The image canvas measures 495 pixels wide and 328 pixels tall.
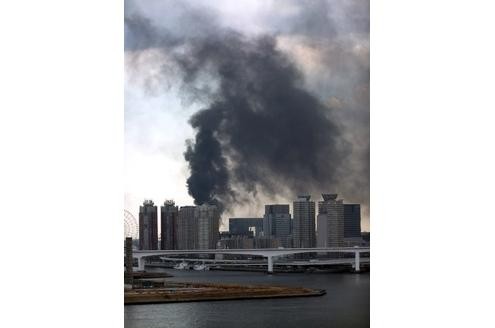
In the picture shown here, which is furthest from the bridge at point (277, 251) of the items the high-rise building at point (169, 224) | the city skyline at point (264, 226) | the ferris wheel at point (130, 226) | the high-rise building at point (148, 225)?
the ferris wheel at point (130, 226)

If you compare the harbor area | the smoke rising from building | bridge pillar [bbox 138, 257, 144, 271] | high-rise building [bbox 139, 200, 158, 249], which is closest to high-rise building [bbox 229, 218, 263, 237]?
the smoke rising from building

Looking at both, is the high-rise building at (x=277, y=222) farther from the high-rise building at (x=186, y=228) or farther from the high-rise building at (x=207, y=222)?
the high-rise building at (x=186, y=228)

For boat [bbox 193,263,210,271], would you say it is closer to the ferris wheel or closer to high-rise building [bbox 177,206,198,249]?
high-rise building [bbox 177,206,198,249]

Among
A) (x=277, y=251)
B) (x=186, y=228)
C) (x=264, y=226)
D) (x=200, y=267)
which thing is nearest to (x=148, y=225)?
(x=186, y=228)

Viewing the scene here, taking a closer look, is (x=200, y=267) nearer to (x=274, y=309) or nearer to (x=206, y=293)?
(x=206, y=293)
